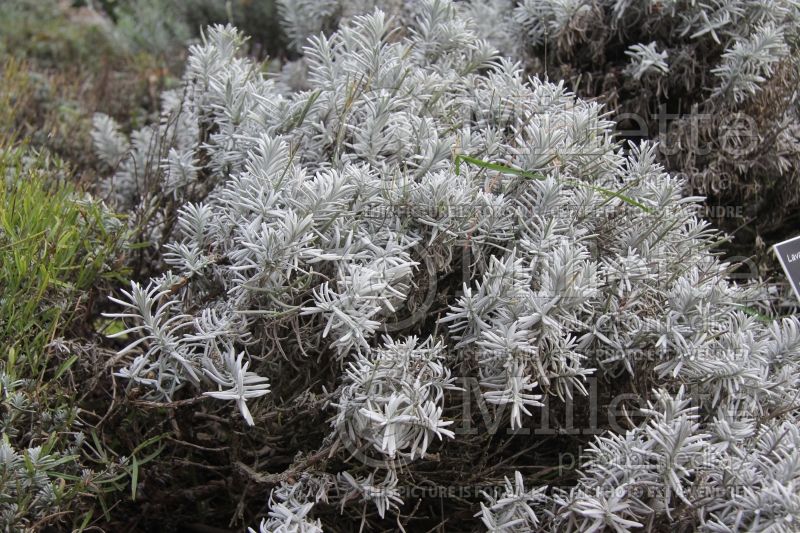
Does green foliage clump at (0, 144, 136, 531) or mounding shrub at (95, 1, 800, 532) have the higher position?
mounding shrub at (95, 1, 800, 532)

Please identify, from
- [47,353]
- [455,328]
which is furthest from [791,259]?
[47,353]

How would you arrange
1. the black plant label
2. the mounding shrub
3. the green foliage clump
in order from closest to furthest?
1. the mounding shrub
2. the green foliage clump
3. the black plant label

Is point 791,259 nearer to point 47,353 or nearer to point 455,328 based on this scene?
point 455,328

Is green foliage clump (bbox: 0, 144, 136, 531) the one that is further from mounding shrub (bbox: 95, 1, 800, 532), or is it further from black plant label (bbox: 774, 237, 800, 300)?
black plant label (bbox: 774, 237, 800, 300)

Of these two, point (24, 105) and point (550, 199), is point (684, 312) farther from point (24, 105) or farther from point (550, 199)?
point (24, 105)

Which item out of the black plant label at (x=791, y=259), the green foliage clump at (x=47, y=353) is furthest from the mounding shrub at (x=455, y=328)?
the green foliage clump at (x=47, y=353)

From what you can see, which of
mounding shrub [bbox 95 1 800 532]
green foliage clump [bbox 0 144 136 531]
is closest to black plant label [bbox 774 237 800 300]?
mounding shrub [bbox 95 1 800 532]

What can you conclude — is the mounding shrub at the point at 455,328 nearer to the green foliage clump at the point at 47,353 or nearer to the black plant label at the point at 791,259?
the black plant label at the point at 791,259

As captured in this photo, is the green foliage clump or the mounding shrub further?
the green foliage clump
